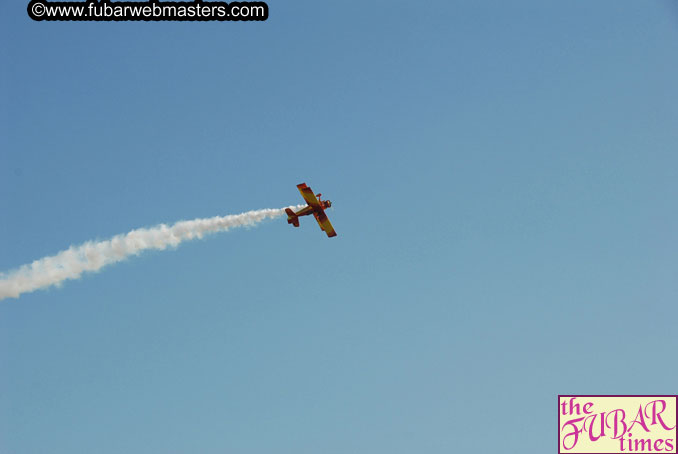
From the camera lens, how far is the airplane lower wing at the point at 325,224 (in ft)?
332

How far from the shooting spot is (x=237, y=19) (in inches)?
3063

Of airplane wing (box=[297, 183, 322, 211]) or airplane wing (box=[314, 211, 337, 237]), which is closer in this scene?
airplane wing (box=[297, 183, 322, 211])

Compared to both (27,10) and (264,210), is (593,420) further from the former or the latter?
(27,10)

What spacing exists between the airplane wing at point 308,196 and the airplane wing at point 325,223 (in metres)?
0.98

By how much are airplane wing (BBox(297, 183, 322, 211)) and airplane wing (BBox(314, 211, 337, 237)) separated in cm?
98

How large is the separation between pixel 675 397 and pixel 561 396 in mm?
8796

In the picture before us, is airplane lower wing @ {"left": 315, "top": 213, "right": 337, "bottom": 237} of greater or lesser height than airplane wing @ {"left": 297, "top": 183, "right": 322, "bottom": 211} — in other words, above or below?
below

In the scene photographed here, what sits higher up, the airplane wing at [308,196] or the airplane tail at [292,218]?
the airplane wing at [308,196]

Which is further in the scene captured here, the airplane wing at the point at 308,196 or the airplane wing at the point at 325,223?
the airplane wing at the point at 325,223

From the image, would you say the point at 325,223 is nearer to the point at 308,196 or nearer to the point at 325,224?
the point at 325,224

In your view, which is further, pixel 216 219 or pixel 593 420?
pixel 216 219

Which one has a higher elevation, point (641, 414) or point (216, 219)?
point (216, 219)

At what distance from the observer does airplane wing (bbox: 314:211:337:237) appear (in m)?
101

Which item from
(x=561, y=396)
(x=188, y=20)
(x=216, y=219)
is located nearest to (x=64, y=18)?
(x=188, y=20)
